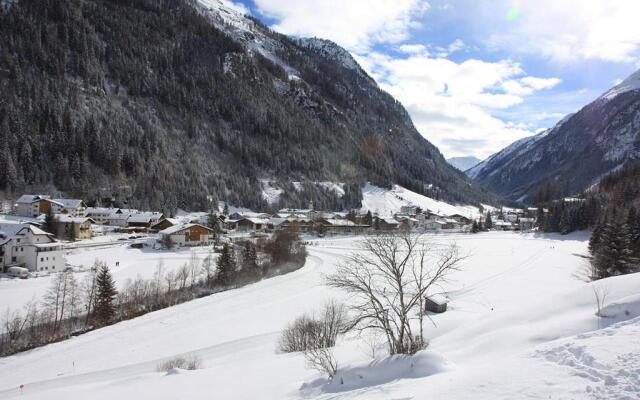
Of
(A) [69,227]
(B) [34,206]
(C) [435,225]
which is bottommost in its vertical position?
(A) [69,227]

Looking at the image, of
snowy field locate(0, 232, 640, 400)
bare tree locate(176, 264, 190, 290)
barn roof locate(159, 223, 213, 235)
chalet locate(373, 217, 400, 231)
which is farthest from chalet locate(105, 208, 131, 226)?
chalet locate(373, 217, 400, 231)

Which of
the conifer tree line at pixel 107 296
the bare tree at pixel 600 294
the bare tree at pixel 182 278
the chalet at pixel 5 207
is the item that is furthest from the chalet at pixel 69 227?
the bare tree at pixel 600 294

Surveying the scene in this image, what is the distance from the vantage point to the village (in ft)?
156

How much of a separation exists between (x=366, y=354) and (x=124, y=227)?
84.4 meters

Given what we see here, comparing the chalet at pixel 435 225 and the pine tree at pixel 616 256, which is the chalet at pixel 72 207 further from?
the chalet at pixel 435 225

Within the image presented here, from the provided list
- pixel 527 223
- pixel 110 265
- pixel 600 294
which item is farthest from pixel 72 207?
pixel 527 223

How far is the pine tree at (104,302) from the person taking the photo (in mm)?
34281

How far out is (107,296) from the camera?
115ft

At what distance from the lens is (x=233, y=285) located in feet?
154

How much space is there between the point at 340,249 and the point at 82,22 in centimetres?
18137

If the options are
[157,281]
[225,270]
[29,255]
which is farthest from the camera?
[225,270]

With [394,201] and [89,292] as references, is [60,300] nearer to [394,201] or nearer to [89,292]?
[89,292]

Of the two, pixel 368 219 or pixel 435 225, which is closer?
pixel 368 219

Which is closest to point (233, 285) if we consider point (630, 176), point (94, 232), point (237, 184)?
point (94, 232)
